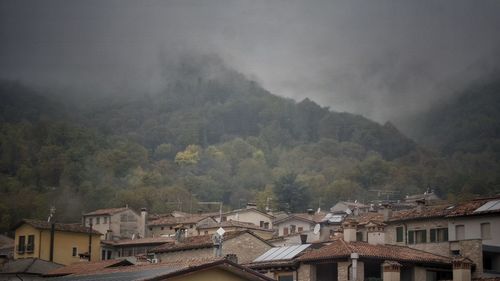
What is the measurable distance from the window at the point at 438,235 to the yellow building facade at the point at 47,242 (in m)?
26.6

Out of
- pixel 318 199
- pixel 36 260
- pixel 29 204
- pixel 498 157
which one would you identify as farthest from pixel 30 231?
pixel 498 157

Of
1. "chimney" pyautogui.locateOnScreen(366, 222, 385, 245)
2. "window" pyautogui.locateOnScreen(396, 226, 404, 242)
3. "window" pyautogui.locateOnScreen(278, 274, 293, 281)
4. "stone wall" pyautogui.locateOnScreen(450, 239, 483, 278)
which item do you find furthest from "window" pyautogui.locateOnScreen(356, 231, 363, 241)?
"window" pyautogui.locateOnScreen(278, 274, 293, 281)

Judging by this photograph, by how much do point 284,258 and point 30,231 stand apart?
25778 millimetres

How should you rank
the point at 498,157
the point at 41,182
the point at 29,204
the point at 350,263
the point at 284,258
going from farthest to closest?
the point at 498,157 < the point at 41,182 < the point at 29,204 < the point at 284,258 < the point at 350,263

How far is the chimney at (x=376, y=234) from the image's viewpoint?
51750mm

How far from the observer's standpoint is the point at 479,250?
4866 cm

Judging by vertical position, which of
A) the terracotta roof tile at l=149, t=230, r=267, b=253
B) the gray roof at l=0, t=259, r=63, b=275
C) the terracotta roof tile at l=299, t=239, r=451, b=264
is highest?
the terracotta roof tile at l=149, t=230, r=267, b=253

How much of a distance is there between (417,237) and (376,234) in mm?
4615

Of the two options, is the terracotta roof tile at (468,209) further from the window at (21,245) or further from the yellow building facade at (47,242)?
the window at (21,245)

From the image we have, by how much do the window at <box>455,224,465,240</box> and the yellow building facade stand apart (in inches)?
1112

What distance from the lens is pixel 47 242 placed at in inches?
2753

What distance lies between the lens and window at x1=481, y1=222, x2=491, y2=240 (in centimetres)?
5203

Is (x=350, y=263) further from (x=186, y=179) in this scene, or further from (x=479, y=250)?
(x=186, y=179)

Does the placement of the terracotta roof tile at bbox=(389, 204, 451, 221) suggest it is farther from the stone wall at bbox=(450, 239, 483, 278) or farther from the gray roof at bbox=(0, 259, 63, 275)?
the gray roof at bbox=(0, 259, 63, 275)
